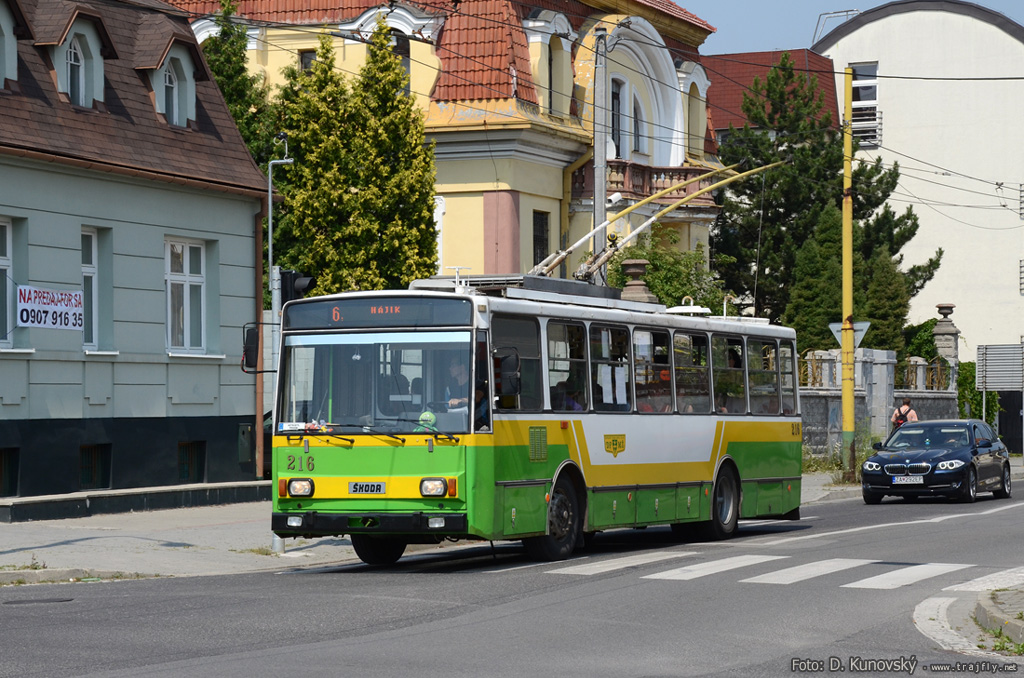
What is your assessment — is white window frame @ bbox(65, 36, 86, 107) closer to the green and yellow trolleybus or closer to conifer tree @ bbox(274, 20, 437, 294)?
the green and yellow trolleybus

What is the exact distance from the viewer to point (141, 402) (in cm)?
2547

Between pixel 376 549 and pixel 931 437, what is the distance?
14.7m

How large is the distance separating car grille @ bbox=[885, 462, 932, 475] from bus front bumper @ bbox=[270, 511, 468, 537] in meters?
14.3

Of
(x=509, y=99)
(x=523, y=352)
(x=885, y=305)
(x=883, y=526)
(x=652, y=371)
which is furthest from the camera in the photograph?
(x=885, y=305)

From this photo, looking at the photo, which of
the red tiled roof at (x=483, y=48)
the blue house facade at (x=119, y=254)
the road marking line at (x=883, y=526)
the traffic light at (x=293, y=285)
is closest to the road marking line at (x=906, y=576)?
the road marking line at (x=883, y=526)

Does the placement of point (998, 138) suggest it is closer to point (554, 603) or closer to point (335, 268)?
point (335, 268)

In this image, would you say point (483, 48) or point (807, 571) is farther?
point (483, 48)

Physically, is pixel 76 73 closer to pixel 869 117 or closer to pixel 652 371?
pixel 652 371

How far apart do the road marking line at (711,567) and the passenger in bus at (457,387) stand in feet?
7.91

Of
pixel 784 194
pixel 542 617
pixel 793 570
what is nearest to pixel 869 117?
pixel 784 194

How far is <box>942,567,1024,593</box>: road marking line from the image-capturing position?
13.9 m

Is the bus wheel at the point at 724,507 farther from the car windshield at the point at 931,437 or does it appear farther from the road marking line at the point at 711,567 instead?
the car windshield at the point at 931,437

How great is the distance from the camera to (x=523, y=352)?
16141mm

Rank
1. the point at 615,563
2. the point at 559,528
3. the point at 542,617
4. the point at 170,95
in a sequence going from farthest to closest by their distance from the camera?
the point at 170,95, the point at 559,528, the point at 615,563, the point at 542,617
